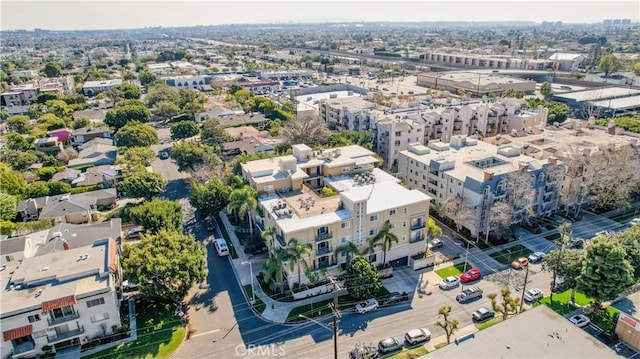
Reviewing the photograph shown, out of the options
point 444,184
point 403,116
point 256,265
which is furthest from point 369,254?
point 403,116

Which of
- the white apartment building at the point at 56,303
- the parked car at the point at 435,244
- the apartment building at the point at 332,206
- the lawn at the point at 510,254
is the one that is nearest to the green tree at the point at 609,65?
the lawn at the point at 510,254

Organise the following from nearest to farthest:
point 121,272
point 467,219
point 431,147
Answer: point 121,272 < point 467,219 < point 431,147

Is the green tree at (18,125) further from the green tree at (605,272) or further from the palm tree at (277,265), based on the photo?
the green tree at (605,272)

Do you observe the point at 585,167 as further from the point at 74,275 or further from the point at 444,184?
the point at 74,275

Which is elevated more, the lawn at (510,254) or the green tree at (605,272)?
the green tree at (605,272)

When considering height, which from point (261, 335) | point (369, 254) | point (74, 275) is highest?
point (74, 275)

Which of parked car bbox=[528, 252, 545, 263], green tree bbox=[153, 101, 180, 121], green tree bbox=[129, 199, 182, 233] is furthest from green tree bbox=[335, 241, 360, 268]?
green tree bbox=[153, 101, 180, 121]
